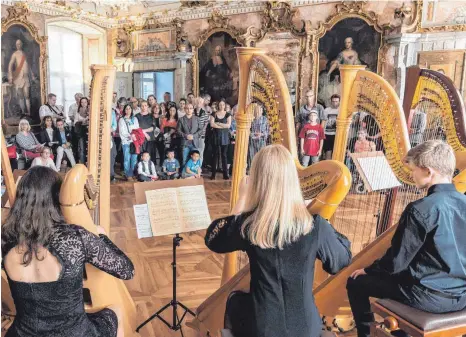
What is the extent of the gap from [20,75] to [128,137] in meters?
4.00

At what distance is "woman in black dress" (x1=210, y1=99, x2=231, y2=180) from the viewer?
8070 millimetres

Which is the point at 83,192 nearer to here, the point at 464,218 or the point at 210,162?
the point at 464,218

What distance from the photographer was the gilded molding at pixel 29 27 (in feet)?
31.8

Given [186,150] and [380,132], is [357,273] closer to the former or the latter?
[380,132]

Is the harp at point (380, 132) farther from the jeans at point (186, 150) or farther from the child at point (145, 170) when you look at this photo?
the jeans at point (186, 150)

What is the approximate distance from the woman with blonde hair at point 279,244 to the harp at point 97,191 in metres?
0.61

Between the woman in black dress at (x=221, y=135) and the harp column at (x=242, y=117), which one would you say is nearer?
the harp column at (x=242, y=117)

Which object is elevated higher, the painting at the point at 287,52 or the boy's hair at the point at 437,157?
the painting at the point at 287,52

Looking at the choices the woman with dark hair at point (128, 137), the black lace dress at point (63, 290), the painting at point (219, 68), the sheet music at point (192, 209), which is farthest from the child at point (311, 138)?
the black lace dress at point (63, 290)

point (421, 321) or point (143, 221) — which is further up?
point (143, 221)

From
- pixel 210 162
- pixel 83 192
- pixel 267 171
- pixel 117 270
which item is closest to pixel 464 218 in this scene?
pixel 267 171

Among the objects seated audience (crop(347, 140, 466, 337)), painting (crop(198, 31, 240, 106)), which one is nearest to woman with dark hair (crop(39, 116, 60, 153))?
painting (crop(198, 31, 240, 106))

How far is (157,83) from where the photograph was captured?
40.6 feet

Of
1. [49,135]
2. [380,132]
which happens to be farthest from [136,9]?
[380,132]
